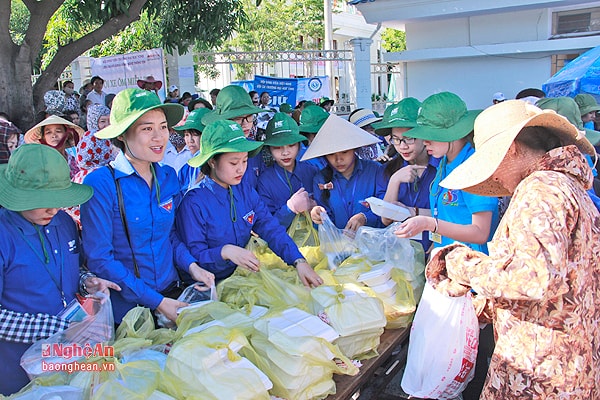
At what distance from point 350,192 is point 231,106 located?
1183mm

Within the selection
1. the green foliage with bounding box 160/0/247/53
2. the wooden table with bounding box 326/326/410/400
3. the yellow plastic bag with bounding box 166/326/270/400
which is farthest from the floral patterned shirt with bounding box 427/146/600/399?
the green foliage with bounding box 160/0/247/53

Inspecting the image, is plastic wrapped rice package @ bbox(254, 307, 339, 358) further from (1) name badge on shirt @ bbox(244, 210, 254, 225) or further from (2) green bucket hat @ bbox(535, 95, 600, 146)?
(2) green bucket hat @ bbox(535, 95, 600, 146)

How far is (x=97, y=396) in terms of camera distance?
54.7 inches

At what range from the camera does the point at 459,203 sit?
7.15 feet

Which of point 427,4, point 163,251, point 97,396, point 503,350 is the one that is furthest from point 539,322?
point 427,4

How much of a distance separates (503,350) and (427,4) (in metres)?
8.16

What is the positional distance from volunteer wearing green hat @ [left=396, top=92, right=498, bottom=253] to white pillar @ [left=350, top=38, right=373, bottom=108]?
8.95 meters

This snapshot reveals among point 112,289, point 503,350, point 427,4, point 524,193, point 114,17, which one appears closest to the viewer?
point 524,193

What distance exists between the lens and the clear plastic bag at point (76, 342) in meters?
1.58

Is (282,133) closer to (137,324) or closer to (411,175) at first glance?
(411,175)

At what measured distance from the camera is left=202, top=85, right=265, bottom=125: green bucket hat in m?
3.56

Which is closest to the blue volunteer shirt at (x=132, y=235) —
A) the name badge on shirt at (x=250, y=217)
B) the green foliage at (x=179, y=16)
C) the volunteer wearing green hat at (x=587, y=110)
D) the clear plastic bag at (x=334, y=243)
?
the name badge on shirt at (x=250, y=217)

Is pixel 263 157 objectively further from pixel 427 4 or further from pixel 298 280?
pixel 427 4

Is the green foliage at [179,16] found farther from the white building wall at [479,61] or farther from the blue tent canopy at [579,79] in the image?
the blue tent canopy at [579,79]
